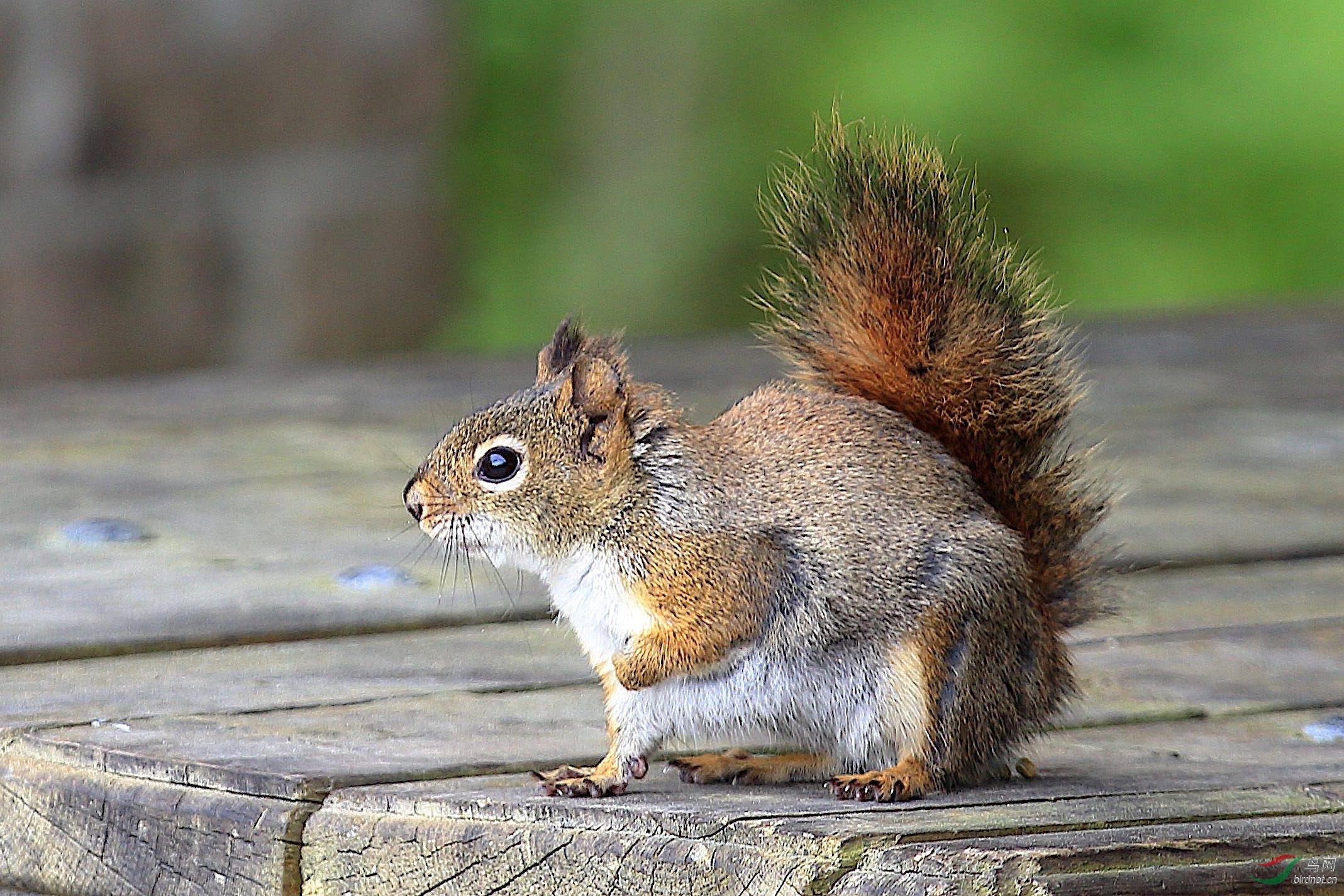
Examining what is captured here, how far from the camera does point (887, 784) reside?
1.33 meters

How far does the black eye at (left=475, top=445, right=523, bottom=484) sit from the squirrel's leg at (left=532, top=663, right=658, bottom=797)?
147 mm

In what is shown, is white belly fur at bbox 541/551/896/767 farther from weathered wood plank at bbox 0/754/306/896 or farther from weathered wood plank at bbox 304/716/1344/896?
weathered wood plank at bbox 0/754/306/896

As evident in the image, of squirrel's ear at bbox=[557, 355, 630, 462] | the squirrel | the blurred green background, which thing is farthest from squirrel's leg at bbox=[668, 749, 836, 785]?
the blurred green background

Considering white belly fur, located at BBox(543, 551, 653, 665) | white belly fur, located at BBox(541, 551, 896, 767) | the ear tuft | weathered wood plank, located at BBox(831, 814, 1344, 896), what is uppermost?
the ear tuft

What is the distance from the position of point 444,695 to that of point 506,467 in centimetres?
30

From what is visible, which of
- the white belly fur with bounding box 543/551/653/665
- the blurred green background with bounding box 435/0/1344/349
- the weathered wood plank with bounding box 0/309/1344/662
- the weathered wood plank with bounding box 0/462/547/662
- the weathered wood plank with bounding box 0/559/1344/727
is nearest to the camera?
the white belly fur with bounding box 543/551/653/665

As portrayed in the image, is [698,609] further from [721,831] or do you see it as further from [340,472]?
[340,472]

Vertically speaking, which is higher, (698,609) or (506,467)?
(506,467)

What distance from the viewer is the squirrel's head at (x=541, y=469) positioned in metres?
1.41

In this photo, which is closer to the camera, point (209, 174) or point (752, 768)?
point (752, 768)

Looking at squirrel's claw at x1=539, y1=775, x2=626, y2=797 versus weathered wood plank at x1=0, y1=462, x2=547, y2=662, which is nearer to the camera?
squirrel's claw at x1=539, y1=775, x2=626, y2=797

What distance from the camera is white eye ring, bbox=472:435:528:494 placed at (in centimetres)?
143

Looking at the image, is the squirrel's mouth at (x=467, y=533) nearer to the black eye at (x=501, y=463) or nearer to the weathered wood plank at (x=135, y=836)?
the black eye at (x=501, y=463)

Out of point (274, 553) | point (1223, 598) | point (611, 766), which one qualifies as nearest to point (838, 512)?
point (611, 766)
